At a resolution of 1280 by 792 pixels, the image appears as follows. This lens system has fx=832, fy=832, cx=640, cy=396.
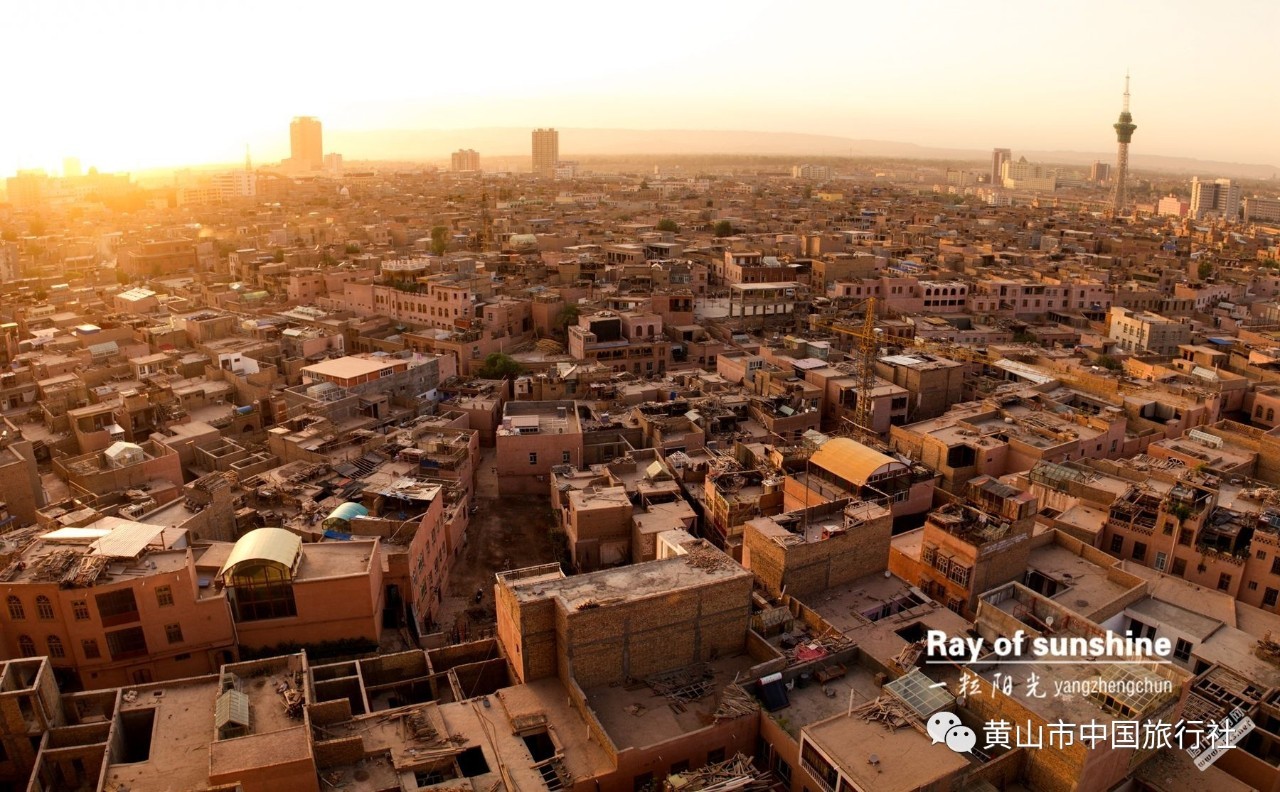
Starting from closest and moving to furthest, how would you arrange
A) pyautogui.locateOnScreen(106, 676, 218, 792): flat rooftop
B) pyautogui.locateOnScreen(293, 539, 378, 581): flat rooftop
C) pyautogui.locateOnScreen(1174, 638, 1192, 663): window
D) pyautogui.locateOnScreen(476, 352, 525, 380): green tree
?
pyautogui.locateOnScreen(106, 676, 218, 792): flat rooftop → pyautogui.locateOnScreen(1174, 638, 1192, 663): window → pyautogui.locateOnScreen(293, 539, 378, 581): flat rooftop → pyautogui.locateOnScreen(476, 352, 525, 380): green tree

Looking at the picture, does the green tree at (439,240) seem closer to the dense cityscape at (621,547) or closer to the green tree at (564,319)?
the dense cityscape at (621,547)

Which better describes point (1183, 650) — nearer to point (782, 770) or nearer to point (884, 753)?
point (884, 753)

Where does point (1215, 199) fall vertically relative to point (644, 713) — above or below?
above

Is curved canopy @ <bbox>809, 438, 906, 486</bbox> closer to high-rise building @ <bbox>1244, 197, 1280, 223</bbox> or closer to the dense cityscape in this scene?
the dense cityscape

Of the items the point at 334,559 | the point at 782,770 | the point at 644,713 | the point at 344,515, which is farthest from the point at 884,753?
the point at 344,515

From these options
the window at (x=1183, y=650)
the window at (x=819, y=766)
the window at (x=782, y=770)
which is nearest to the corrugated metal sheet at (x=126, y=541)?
the window at (x=782, y=770)

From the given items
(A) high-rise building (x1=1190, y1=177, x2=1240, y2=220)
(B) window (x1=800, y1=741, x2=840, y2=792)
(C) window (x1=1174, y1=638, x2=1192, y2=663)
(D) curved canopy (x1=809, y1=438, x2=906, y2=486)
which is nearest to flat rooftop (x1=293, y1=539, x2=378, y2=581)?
(B) window (x1=800, y1=741, x2=840, y2=792)

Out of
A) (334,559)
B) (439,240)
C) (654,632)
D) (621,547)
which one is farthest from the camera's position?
(439,240)
